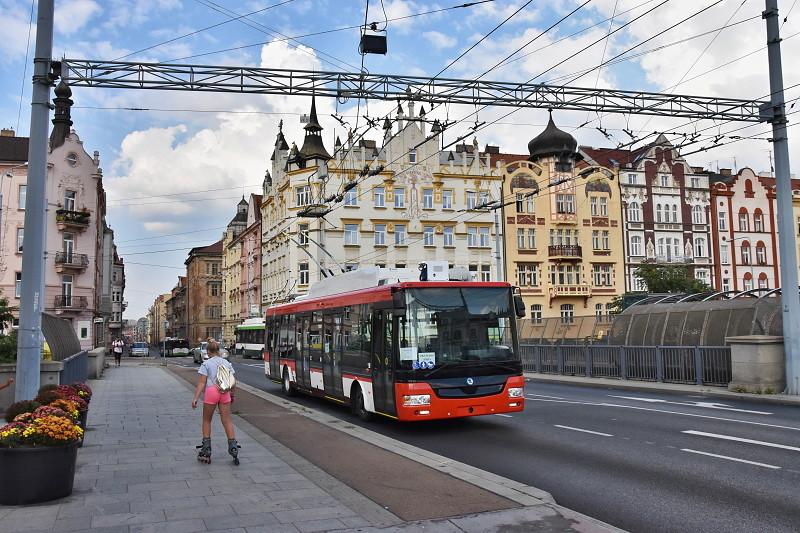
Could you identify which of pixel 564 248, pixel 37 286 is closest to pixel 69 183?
pixel 564 248

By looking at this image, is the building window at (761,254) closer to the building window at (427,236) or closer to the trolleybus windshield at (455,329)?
the building window at (427,236)

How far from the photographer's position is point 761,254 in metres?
65.7

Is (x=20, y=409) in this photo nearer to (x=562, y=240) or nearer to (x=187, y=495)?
(x=187, y=495)

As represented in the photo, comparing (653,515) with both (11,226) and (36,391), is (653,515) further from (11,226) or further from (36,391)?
(11,226)

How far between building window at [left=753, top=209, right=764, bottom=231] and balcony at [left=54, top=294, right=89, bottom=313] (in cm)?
5899

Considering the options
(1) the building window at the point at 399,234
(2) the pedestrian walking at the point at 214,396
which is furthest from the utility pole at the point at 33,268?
(1) the building window at the point at 399,234

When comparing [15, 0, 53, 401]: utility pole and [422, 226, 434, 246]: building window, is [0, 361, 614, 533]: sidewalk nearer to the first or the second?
[15, 0, 53, 401]: utility pole

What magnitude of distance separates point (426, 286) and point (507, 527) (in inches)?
280

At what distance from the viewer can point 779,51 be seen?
18.1m

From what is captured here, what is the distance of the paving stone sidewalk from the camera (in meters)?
6.23

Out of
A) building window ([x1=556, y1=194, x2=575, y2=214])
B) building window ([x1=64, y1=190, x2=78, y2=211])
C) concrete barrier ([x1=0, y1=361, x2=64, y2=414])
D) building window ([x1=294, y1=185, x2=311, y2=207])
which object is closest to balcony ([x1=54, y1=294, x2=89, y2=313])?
building window ([x1=64, y1=190, x2=78, y2=211])

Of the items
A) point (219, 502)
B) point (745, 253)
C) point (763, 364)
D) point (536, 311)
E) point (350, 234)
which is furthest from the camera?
point (745, 253)

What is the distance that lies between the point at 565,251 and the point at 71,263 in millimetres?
39126

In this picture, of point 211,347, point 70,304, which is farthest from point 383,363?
point 70,304
